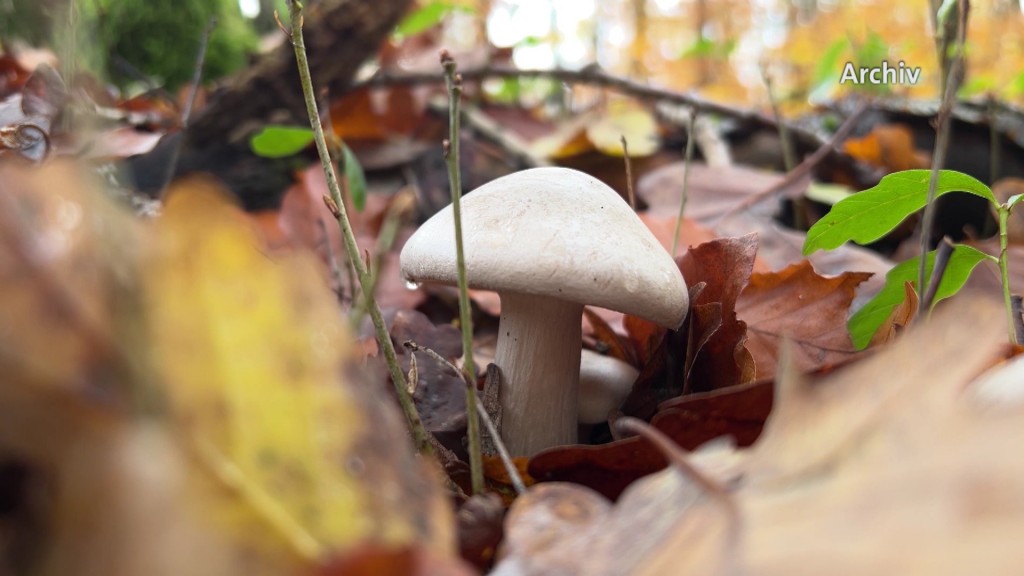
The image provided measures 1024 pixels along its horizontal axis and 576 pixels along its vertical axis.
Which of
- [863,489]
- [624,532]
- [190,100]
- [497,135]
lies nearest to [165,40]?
[190,100]

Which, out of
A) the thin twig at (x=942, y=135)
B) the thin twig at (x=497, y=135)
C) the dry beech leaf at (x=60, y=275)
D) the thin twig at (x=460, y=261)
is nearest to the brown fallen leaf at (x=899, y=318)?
the thin twig at (x=942, y=135)

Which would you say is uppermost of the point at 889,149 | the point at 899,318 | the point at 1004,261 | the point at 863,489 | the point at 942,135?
the point at 942,135

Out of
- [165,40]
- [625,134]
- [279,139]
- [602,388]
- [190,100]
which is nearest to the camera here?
[602,388]

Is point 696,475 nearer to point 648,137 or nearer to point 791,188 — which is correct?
point 791,188

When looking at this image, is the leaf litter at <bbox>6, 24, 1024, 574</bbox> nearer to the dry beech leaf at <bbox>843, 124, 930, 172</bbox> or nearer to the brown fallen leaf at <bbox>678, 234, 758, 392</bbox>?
the brown fallen leaf at <bbox>678, 234, 758, 392</bbox>

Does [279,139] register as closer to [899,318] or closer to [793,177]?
[899,318]

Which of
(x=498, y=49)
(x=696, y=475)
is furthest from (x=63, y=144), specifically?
(x=498, y=49)

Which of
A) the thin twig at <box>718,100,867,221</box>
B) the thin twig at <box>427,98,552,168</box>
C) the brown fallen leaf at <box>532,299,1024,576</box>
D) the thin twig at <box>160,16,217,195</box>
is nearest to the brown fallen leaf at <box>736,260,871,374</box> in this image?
the brown fallen leaf at <box>532,299,1024,576</box>
